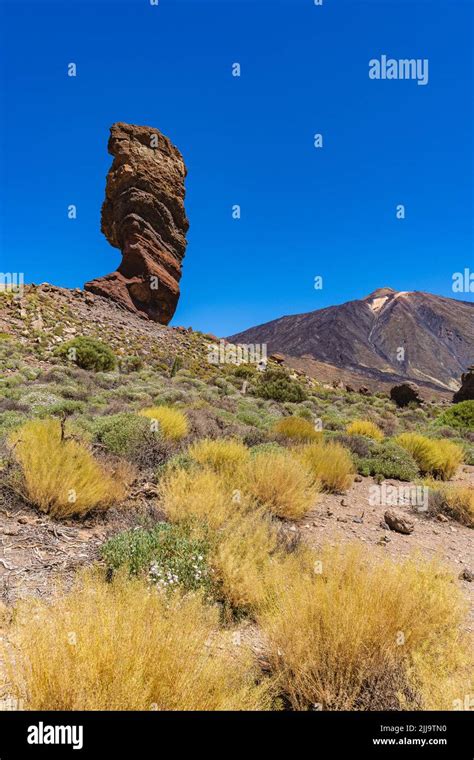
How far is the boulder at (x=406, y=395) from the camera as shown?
27016 millimetres

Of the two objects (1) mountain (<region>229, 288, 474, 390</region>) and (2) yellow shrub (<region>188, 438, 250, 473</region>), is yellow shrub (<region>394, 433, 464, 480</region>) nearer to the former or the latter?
(2) yellow shrub (<region>188, 438, 250, 473</region>)

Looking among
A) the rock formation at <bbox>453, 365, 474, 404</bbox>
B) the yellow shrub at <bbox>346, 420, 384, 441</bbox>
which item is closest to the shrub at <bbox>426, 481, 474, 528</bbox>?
the yellow shrub at <bbox>346, 420, 384, 441</bbox>

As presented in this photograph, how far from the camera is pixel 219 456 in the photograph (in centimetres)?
620

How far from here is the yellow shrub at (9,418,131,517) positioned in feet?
14.6

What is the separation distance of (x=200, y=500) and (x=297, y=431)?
17.4 ft

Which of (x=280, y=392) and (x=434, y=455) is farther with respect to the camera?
(x=280, y=392)

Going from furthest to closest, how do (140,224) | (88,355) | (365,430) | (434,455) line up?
1. (140,224)
2. (88,355)
3. (365,430)
4. (434,455)

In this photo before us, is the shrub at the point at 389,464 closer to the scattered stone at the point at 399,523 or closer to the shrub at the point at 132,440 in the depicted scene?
Answer: the scattered stone at the point at 399,523

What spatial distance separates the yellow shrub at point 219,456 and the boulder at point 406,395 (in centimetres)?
2294

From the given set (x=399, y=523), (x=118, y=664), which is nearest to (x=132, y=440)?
(x=399, y=523)

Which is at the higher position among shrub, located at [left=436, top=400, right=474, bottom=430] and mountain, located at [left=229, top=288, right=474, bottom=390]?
mountain, located at [left=229, top=288, right=474, bottom=390]

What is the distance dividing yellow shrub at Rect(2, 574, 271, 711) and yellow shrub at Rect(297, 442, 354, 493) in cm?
490

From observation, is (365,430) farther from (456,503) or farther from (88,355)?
(88,355)
